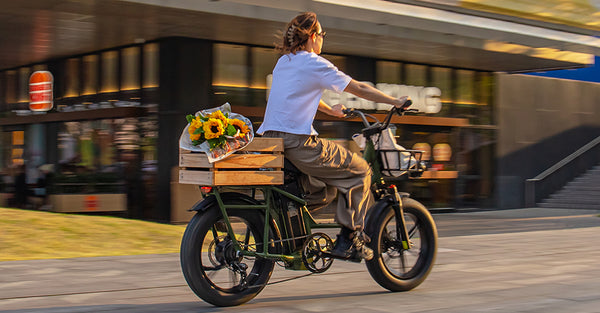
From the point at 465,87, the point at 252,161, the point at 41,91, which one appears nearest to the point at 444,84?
the point at 465,87

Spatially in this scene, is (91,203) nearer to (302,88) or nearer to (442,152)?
(442,152)

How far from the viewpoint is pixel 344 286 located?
6457 millimetres

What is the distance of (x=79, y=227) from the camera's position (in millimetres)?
10359

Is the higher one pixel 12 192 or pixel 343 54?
pixel 343 54

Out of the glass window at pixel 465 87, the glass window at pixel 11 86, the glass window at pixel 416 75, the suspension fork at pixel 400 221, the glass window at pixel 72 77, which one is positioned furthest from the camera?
the glass window at pixel 11 86

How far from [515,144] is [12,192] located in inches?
527

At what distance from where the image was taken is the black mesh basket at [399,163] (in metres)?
5.69

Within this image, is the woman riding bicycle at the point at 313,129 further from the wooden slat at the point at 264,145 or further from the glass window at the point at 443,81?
the glass window at the point at 443,81

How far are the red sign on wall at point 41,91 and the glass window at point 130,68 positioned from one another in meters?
3.01

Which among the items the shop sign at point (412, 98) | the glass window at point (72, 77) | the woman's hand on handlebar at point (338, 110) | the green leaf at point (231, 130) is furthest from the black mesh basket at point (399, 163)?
the glass window at point (72, 77)

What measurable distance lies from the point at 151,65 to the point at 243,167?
36.8ft

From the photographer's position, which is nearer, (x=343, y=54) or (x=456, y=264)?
(x=456, y=264)

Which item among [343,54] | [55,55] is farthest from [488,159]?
[55,55]

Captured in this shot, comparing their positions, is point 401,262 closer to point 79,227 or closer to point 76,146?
point 79,227
